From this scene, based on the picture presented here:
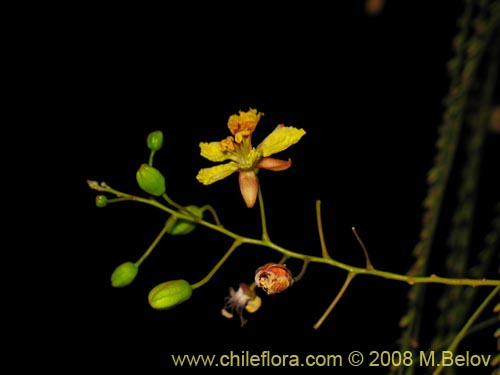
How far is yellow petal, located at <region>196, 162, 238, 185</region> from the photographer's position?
27.7 inches

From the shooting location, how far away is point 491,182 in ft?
4.30

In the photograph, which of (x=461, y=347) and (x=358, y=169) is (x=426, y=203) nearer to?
(x=461, y=347)

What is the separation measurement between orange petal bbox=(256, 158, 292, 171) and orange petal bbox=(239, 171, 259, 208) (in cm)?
2

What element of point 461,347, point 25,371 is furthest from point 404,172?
point 25,371

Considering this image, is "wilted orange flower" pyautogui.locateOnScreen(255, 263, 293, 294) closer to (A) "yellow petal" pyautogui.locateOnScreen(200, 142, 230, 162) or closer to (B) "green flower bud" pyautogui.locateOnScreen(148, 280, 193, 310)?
(B) "green flower bud" pyautogui.locateOnScreen(148, 280, 193, 310)

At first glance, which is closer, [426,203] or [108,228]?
[426,203]

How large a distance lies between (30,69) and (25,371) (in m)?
1.01

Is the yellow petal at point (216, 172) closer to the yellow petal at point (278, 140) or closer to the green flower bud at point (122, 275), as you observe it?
the yellow petal at point (278, 140)

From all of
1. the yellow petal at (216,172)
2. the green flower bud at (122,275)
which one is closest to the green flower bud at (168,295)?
the green flower bud at (122,275)

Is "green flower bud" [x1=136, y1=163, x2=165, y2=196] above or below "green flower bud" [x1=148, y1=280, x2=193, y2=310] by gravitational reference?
above

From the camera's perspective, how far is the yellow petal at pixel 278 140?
693mm

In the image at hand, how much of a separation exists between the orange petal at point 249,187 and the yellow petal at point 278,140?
0.15 feet

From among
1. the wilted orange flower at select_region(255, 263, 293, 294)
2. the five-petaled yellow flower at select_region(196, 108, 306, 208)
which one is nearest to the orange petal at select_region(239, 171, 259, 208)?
the five-petaled yellow flower at select_region(196, 108, 306, 208)

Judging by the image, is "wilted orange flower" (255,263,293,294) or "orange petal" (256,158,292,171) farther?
"orange petal" (256,158,292,171)
